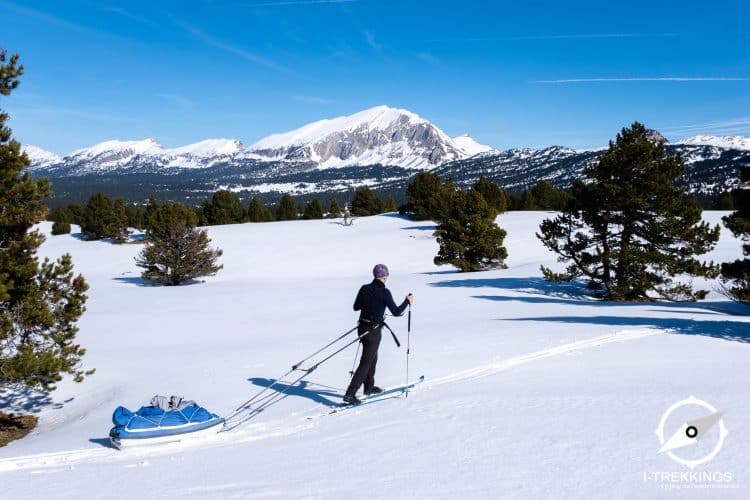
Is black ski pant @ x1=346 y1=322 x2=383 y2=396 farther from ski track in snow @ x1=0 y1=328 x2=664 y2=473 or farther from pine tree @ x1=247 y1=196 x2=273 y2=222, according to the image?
pine tree @ x1=247 y1=196 x2=273 y2=222

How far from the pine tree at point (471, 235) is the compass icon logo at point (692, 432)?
93.3ft

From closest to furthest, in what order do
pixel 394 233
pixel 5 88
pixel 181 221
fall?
pixel 5 88
pixel 181 221
pixel 394 233

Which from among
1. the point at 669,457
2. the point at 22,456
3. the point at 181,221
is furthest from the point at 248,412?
the point at 181,221

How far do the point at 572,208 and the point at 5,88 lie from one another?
2021 cm

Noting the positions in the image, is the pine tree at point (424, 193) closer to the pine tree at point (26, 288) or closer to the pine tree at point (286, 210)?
the pine tree at point (286, 210)

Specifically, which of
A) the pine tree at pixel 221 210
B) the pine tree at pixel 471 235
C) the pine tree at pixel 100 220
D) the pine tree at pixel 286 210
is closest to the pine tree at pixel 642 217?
the pine tree at pixel 471 235

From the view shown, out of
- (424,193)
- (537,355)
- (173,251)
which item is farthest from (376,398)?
(424,193)

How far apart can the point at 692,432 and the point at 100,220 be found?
69807 millimetres

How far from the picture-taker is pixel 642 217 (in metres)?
21.0

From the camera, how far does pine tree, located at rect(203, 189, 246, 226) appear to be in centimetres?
8369

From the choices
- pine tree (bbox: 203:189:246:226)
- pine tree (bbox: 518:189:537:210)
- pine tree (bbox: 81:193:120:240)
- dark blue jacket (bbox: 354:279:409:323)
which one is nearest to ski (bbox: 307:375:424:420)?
dark blue jacket (bbox: 354:279:409:323)

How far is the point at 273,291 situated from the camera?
92.9 ft

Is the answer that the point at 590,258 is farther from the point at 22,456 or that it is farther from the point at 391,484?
the point at 22,456

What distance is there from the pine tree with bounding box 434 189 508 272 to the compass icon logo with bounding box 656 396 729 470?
2844cm
